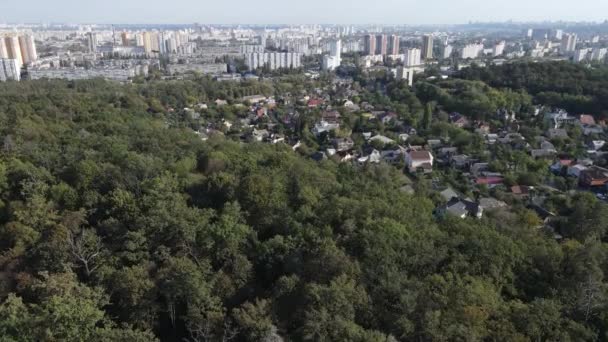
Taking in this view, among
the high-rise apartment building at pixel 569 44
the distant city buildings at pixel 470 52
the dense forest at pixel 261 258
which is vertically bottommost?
the dense forest at pixel 261 258

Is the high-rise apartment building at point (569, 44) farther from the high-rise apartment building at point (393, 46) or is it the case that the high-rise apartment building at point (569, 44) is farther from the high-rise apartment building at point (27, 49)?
the high-rise apartment building at point (27, 49)

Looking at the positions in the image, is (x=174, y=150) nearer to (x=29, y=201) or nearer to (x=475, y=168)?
(x=29, y=201)

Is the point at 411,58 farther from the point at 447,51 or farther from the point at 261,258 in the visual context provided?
the point at 261,258

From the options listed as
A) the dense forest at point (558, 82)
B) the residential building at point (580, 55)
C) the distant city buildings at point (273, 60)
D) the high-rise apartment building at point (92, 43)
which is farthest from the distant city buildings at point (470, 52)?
the high-rise apartment building at point (92, 43)

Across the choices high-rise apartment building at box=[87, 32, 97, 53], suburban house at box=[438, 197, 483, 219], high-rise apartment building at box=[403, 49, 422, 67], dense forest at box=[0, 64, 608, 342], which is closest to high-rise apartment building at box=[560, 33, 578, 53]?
high-rise apartment building at box=[403, 49, 422, 67]

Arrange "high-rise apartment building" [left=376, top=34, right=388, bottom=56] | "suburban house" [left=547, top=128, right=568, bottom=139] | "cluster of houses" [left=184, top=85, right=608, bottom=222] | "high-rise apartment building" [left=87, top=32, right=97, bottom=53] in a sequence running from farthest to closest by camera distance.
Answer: "high-rise apartment building" [left=87, top=32, right=97, bottom=53], "high-rise apartment building" [left=376, top=34, right=388, bottom=56], "suburban house" [left=547, top=128, right=568, bottom=139], "cluster of houses" [left=184, top=85, right=608, bottom=222]

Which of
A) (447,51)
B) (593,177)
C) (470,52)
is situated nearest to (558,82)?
(593,177)

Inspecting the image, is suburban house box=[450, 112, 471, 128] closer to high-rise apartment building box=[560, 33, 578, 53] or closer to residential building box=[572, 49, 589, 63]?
residential building box=[572, 49, 589, 63]

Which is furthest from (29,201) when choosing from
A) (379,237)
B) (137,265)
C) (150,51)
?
(150,51)
